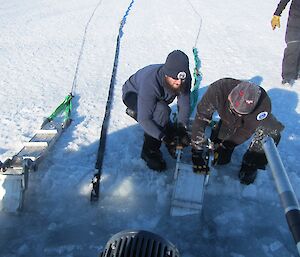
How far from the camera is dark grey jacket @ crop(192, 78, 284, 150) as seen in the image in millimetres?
3311

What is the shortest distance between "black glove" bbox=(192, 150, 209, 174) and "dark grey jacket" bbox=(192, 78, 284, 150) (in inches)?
2.0

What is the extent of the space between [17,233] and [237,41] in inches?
229

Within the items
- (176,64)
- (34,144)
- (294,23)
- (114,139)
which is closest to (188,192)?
(176,64)

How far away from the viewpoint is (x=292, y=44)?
5.42 metres

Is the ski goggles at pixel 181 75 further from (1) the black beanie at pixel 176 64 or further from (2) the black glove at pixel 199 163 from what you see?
(2) the black glove at pixel 199 163

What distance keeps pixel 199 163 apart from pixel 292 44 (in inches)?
117

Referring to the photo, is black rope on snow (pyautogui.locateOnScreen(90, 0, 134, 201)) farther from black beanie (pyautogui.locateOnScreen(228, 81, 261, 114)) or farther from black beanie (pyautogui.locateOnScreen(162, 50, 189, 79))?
black beanie (pyautogui.locateOnScreen(228, 81, 261, 114))

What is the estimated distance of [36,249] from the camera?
2.84 m

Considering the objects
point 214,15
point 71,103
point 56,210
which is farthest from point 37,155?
point 214,15

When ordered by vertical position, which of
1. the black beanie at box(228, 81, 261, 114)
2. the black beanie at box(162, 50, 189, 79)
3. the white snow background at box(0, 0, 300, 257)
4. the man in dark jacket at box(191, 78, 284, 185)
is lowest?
the white snow background at box(0, 0, 300, 257)

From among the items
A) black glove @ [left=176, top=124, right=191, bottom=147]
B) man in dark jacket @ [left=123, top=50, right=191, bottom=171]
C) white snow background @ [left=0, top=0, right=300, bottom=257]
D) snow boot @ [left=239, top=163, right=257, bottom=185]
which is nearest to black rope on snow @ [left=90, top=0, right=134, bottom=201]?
white snow background @ [left=0, top=0, right=300, bottom=257]

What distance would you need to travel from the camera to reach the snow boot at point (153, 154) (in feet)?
12.1

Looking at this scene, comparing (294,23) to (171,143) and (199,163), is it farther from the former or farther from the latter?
(199,163)

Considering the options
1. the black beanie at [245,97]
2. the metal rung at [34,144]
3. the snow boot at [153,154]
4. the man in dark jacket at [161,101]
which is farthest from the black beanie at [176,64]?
the metal rung at [34,144]
